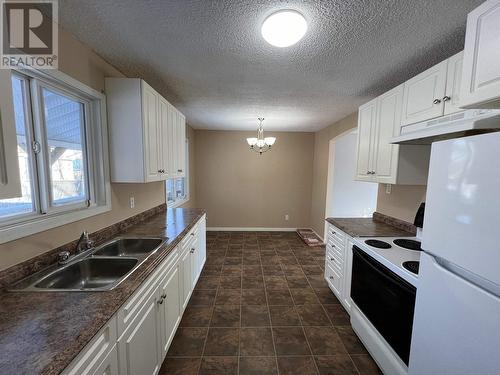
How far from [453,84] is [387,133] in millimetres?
657

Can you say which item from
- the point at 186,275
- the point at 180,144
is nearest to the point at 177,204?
the point at 180,144

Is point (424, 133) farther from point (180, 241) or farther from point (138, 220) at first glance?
point (138, 220)

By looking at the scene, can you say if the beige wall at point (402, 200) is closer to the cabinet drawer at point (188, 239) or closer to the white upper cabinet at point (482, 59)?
the white upper cabinet at point (482, 59)

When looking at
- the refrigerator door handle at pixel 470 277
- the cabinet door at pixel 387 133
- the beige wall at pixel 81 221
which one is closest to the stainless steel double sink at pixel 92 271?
the beige wall at pixel 81 221

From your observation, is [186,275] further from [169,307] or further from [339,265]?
[339,265]

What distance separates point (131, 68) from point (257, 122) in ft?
8.18

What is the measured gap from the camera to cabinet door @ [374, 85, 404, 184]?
199 centimetres

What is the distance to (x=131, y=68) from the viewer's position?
2.04m

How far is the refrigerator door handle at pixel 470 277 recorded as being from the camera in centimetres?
82

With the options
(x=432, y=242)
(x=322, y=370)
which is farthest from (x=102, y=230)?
(x=432, y=242)

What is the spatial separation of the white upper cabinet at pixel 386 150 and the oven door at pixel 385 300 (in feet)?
2.65

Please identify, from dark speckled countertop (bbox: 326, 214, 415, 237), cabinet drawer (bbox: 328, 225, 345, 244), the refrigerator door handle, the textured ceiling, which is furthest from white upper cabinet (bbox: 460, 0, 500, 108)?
cabinet drawer (bbox: 328, 225, 345, 244)

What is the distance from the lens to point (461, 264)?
931mm

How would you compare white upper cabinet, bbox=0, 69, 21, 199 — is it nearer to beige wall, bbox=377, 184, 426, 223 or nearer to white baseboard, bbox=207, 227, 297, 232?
beige wall, bbox=377, 184, 426, 223
